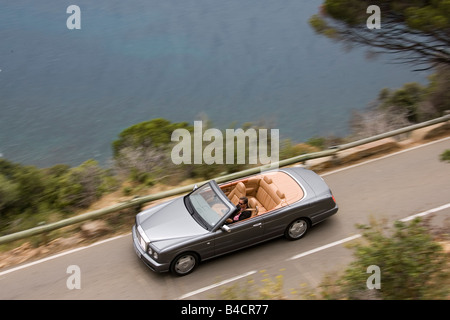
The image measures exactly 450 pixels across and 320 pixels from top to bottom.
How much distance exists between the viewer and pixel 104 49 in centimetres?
2741

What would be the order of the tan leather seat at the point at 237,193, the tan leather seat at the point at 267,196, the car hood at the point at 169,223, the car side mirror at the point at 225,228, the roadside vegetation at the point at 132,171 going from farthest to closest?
the roadside vegetation at the point at 132,171 → the tan leather seat at the point at 237,193 → the tan leather seat at the point at 267,196 → the car hood at the point at 169,223 → the car side mirror at the point at 225,228

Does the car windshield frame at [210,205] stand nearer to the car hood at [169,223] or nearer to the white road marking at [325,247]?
the car hood at [169,223]

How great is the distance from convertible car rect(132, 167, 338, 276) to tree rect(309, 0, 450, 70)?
638 centimetres

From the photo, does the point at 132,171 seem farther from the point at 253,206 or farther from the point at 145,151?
the point at 253,206

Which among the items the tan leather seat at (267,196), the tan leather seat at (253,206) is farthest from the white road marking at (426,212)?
the tan leather seat at (253,206)

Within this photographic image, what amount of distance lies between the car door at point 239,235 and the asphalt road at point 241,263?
1.17ft

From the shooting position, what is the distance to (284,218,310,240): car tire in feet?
32.6

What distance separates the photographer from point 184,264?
9.27 m

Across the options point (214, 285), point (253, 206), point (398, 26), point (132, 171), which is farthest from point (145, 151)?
point (398, 26)

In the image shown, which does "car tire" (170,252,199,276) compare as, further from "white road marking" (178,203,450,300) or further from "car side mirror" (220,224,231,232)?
"car side mirror" (220,224,231,232)

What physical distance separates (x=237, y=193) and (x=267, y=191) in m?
0.65

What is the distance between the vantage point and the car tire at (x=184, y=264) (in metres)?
9.13

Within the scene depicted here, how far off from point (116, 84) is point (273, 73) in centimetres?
823
